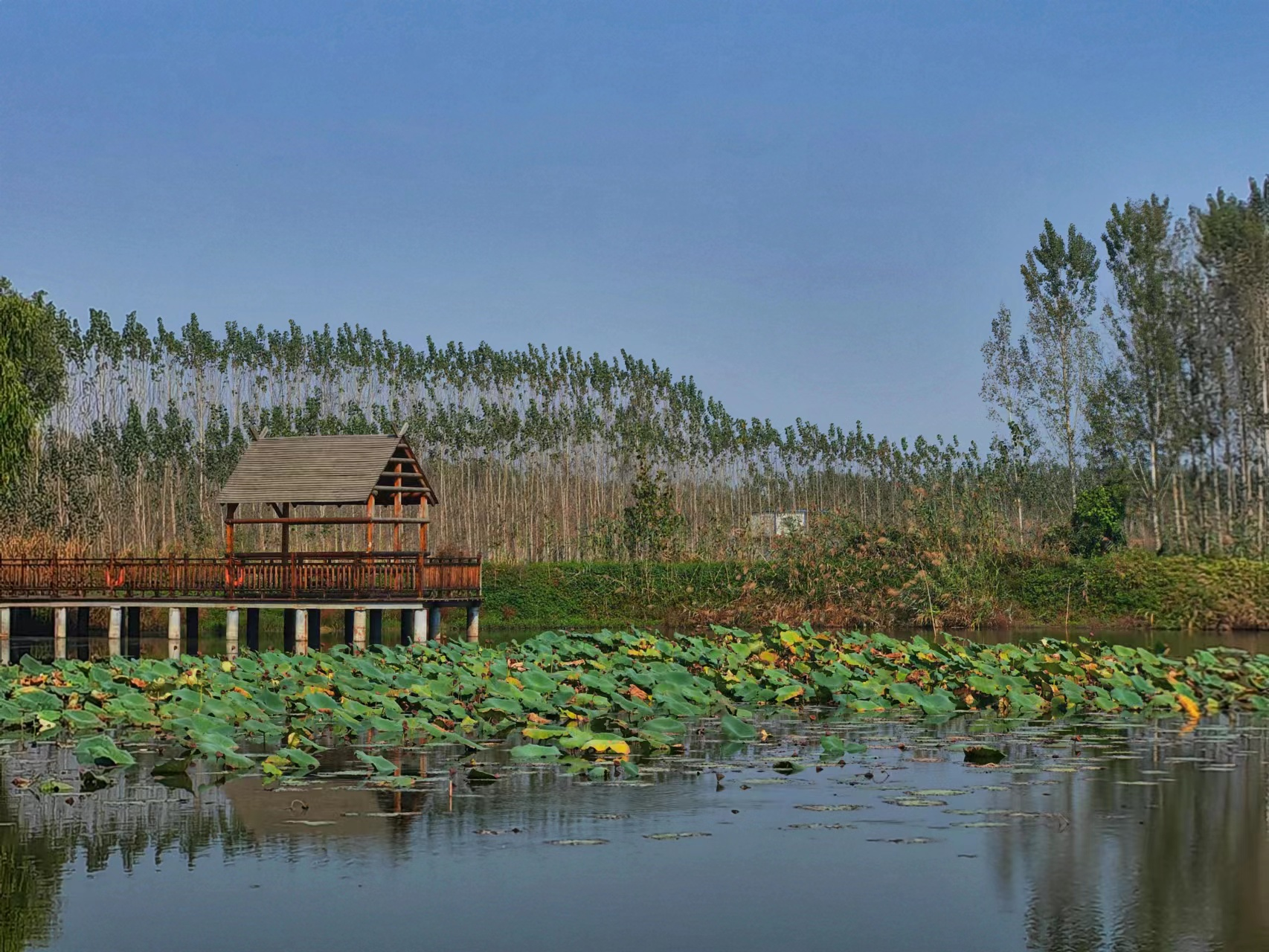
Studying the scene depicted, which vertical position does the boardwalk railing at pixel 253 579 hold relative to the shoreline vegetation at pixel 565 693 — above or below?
above

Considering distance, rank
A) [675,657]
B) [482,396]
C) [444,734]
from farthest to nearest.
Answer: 1. [482,396]
2. [675,657]
3. [444,734]

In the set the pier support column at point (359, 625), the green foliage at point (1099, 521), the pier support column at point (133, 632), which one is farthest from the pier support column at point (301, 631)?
the green foliage at point (1099, 521)

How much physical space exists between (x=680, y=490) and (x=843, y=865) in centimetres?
5813

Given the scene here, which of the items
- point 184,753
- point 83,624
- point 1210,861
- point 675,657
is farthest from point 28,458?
point 1210,861

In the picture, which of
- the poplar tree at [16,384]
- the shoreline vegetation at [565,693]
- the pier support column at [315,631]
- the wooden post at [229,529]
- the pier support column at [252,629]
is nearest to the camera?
the shoreline vegetation at [565,693]

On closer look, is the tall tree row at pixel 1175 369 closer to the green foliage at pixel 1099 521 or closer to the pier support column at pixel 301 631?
the green foliage at pixel 1099 521

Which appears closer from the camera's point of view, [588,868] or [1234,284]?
[588,868]

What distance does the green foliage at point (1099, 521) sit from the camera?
41031 mm

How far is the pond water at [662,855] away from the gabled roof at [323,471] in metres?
17.3

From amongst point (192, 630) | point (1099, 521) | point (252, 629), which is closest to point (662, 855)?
point (252, 629)

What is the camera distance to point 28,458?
1422 inches

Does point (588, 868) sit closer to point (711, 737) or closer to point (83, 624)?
point (711, 737)

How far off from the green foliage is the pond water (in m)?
28.2

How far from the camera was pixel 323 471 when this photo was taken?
3152 cm
